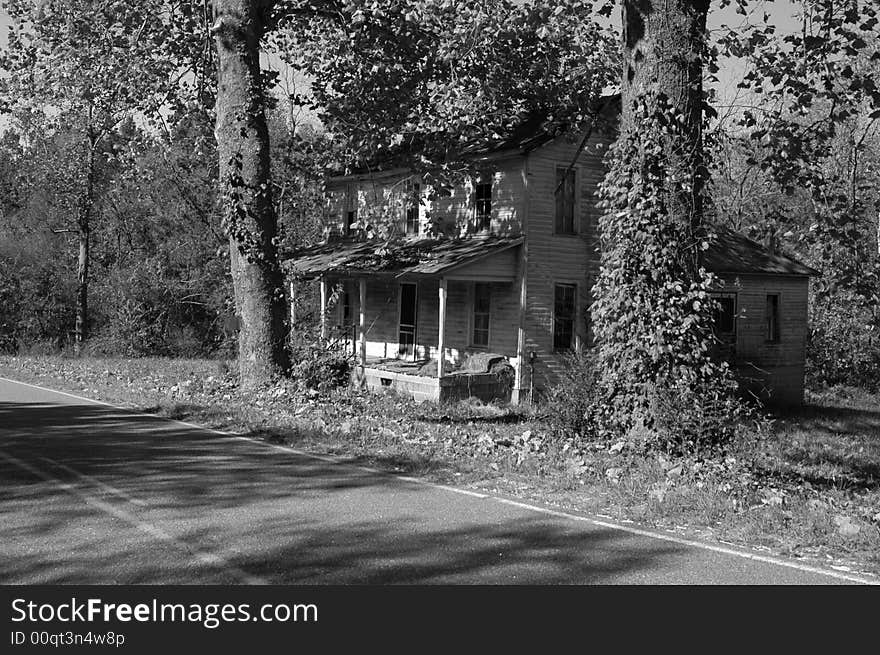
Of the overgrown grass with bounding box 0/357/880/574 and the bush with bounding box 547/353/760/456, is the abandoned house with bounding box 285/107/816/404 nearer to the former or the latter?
the overgrown grass with bounding box 0/357/880/574

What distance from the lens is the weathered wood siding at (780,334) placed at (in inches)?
1041

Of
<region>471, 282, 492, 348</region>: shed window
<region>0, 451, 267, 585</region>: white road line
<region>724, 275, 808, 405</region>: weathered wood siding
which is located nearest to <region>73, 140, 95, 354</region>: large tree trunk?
<region>471, 282, 492, 348</region>: shed window

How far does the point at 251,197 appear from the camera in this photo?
16.4 m

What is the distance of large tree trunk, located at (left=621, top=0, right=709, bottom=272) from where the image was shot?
402 inches

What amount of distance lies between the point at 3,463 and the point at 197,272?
28.6 meters

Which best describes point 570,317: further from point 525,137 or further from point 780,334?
point 780,334

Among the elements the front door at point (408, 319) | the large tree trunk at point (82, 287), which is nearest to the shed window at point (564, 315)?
the front door at point (408, 319)

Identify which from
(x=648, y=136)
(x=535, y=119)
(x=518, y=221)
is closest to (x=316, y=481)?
(x=648, y=136)

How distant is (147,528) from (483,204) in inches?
715

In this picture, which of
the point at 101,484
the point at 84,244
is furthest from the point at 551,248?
the point at 84,244

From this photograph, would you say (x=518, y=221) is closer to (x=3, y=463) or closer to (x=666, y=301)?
(x=666, y=301)

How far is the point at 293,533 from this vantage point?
653cm

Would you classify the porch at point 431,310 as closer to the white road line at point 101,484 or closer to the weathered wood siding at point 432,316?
the weathered wood siding at point 432,316

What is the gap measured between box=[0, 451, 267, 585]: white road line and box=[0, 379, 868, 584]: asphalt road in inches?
0.7
